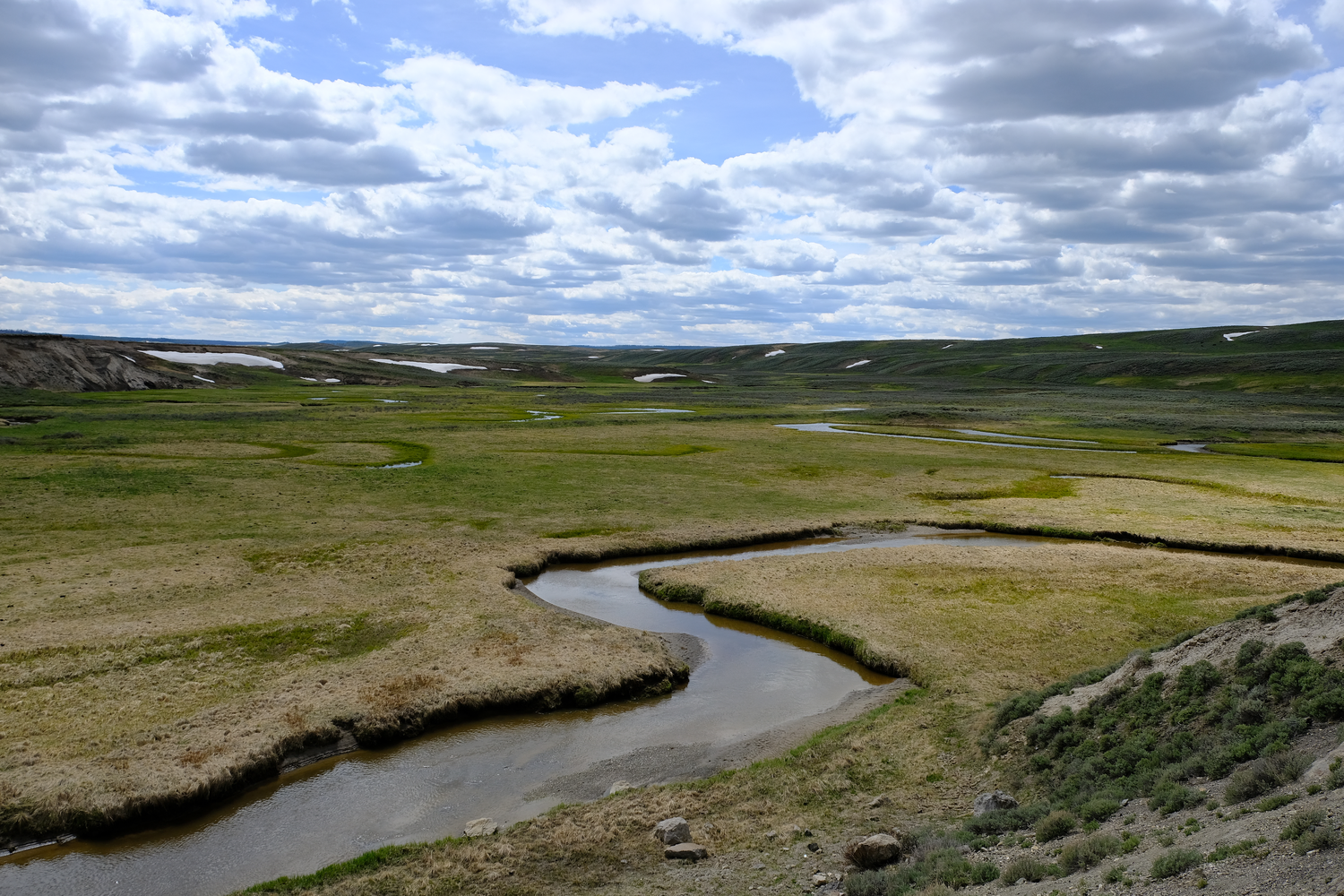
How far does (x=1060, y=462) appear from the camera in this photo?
2552 inches

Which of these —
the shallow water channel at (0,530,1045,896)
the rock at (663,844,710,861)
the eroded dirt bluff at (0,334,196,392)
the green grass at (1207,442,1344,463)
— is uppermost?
the eroded dirt bluff at (0,334,196,392)

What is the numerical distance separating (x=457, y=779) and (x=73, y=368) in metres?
124

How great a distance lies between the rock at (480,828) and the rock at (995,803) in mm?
8327

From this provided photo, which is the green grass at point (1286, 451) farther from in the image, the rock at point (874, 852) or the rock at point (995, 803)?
the rock at point (874, 852)

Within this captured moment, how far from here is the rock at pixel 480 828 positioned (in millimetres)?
14320

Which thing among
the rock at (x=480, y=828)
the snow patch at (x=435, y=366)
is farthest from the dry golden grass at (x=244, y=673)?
the snow patch at (x=435, y=366)

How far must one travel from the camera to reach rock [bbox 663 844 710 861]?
1330cm

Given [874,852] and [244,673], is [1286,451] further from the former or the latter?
[244,673]

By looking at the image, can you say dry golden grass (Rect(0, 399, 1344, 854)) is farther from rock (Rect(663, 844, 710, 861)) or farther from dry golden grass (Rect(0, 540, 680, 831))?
rock (Rect(663, 844, 710, 861))

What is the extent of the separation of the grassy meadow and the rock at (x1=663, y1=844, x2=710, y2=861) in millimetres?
270

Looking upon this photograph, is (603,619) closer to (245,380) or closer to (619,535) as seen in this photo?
(619,535)

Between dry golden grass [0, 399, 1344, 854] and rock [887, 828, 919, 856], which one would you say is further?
dry golden grass [0, 399, 1344, 854]

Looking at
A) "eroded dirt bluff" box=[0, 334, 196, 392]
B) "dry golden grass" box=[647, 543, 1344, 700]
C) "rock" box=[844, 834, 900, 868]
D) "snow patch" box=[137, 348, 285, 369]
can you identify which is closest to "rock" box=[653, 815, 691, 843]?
"rock" box=[844, 834, 900, 868]

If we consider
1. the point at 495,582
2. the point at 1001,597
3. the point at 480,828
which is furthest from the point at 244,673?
the point at 1001,597
